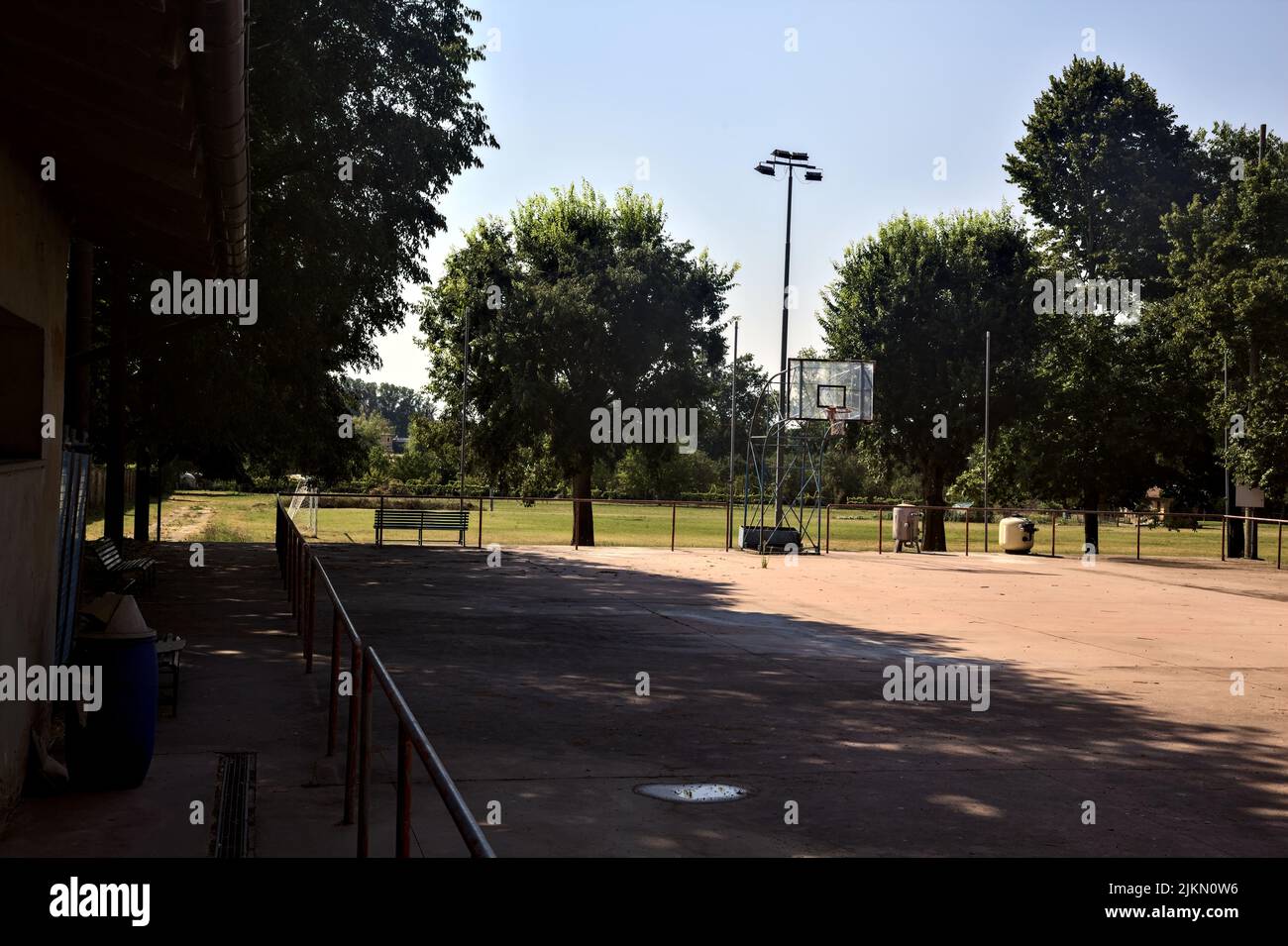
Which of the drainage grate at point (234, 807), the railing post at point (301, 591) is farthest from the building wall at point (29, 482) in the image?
the railing post at point (301, 591)

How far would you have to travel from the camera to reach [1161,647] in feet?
47.3

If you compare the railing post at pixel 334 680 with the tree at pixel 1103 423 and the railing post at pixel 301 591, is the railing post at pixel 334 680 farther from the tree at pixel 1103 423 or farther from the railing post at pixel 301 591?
the tree at pixel 1103 423

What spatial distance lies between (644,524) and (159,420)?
128ft

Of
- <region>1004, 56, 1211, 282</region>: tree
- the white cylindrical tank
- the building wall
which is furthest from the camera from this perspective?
<region>1004, 56, 1211, 282</region>: tree

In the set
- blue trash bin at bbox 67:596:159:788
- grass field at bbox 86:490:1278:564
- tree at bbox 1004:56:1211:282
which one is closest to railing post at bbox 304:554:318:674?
blue trash bin at bbox 67:596:159:788

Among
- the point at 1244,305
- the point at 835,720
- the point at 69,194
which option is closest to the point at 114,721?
the point at 69,194

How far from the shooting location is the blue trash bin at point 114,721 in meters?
6.89

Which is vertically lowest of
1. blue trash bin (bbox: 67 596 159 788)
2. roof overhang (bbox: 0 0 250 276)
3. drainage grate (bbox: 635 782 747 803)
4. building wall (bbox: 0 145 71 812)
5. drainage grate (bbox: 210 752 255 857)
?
drainage grate (bbox: 635 782 747 803)

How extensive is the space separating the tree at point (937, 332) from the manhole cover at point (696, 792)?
35273 mm

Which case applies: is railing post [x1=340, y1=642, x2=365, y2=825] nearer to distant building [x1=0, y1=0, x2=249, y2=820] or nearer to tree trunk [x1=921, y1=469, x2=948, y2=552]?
distant building [x1=0, y1=0, x2=249, y2=820]

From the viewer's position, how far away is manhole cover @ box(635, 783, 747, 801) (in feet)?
23.0

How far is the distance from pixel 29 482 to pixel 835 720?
5.86m

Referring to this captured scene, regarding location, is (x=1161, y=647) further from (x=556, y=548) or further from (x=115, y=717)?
(x=556, y=548)
